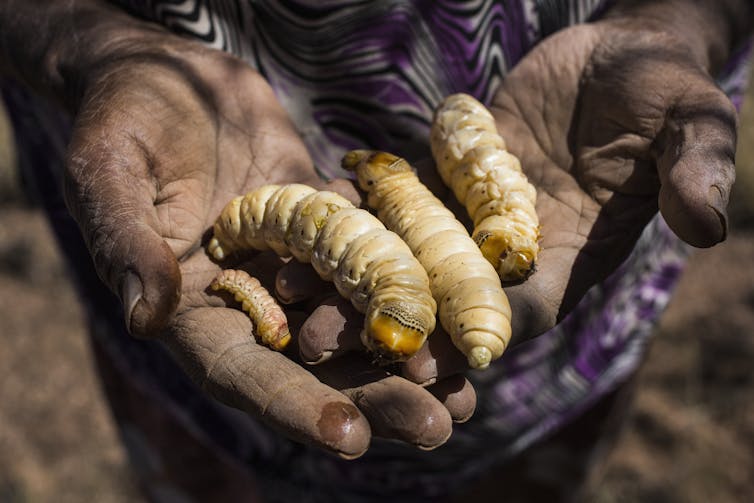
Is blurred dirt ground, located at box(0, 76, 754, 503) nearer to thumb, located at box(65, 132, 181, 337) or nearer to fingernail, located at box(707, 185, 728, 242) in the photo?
fingernail, located at box(707, 185, 728, 242)

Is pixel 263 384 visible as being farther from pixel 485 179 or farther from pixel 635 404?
pixel 635 404

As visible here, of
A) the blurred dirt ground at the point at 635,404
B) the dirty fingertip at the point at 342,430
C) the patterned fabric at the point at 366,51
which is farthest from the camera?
the blurred dirt ground at the point at 635,404

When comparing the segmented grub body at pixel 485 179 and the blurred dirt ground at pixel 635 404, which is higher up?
the segmented grub body at pixel 485 179

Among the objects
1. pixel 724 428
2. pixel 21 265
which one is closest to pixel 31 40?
pixel 21 265

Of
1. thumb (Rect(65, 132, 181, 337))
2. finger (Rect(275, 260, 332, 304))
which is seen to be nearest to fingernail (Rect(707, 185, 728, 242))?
finger (Rect(275, 260, 332, 304))

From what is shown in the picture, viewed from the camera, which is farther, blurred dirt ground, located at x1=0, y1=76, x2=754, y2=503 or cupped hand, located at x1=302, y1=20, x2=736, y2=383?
blurred dirt ground, located at x1=0, y1=76, x2=754, y2=503

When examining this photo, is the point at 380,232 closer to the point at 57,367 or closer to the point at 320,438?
the point at 320,438

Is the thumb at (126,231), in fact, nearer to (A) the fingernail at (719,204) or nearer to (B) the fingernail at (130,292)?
(B) the fingernail at (130,292)

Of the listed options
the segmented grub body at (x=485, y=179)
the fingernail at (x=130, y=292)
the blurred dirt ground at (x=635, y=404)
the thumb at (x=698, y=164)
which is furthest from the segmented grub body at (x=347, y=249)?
the blurred dirt ground at (x=635, y=404)
